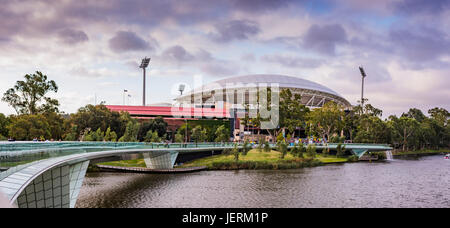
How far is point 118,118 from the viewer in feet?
226

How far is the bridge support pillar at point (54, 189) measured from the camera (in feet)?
58.0

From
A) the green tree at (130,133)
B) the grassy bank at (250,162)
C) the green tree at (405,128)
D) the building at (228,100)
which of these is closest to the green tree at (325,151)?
the grassy bank at (250,162)

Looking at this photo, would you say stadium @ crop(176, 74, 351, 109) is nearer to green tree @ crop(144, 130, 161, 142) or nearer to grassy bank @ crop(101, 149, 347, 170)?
green tree @ crop(144, 130, 161, 142)

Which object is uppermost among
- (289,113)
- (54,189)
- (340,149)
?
(289,113)

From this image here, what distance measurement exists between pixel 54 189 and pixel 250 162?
38557 millimetres

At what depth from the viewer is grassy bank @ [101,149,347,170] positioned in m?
53.7

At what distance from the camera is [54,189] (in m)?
21.0

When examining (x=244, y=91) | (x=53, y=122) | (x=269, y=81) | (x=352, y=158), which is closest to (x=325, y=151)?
(x=352, y=158)

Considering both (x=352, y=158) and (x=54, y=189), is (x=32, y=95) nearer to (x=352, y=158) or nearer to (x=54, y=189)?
(x=54, y=189)

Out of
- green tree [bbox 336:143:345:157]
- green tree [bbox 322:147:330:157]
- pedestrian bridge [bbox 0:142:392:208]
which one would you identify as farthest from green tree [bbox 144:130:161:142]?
green tree [bbox 336:143:345:157]

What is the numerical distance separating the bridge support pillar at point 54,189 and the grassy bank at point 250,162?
2648 cm
